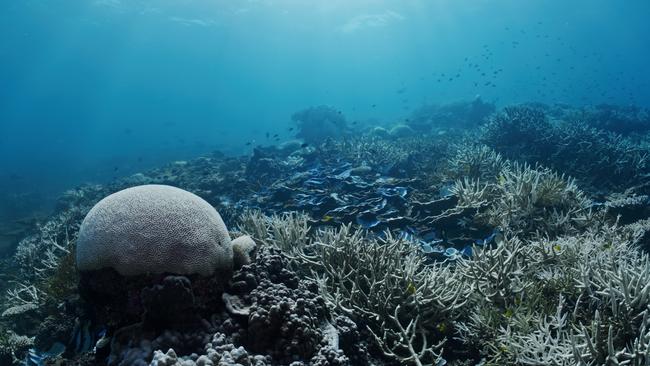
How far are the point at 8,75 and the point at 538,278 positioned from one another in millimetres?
116647

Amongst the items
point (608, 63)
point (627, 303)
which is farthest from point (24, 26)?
point (608, 63)

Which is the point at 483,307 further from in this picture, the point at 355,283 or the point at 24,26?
the point at 24,26

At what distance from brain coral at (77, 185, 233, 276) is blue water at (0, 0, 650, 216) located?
23040 millimetres

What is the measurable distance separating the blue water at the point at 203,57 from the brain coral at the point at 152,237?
2304 cm

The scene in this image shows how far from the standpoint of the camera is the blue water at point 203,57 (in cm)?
4509

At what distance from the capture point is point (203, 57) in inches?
3524

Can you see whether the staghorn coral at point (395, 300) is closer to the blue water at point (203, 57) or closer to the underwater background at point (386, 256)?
the underwater background at point (386, 256)

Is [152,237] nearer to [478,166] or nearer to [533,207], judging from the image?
[533,207]

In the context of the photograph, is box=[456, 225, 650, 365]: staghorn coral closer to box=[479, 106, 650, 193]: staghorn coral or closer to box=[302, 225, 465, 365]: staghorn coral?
box=[302, 225, 465, 365]: staghorn coral

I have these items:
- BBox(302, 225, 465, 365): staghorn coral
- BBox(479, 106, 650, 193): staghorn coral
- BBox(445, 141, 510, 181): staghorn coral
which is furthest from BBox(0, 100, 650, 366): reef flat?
BBox(445, 141, 510, 181): staghorn coral

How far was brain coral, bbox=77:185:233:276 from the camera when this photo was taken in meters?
2.94

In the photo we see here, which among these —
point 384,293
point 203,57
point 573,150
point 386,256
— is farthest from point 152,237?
point 203,57

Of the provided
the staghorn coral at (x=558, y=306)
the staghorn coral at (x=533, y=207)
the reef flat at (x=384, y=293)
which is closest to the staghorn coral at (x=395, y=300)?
the reef flat at (x=384, y=293)

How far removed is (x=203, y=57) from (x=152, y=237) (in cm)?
9622
